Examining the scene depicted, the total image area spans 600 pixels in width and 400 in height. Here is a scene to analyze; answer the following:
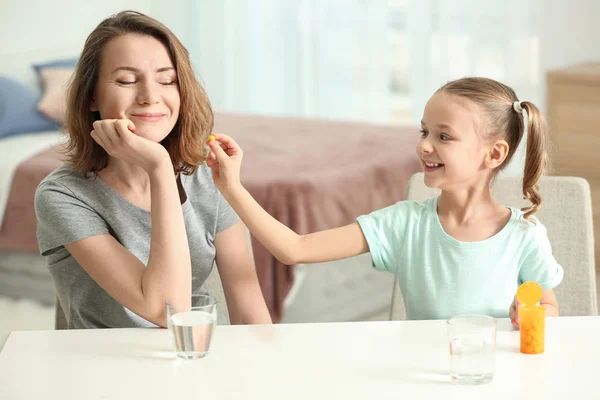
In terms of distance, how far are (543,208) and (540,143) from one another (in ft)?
0.96

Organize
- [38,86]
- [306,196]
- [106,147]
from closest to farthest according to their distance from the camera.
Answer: [106,147] → [306,196] → [38,86]

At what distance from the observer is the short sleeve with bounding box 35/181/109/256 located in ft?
5.33

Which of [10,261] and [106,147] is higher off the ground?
[106,147]

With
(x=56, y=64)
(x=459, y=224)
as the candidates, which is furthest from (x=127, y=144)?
(x=56, y=64)

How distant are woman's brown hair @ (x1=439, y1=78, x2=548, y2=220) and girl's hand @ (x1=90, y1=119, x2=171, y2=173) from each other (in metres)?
0.54

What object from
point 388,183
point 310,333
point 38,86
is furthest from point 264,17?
point 310,333

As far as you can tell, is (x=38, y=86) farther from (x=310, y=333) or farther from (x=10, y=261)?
(x=310, y=333)

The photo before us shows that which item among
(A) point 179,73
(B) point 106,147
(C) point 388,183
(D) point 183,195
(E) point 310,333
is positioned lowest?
(C) point 388,183

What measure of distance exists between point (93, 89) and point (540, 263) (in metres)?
0.90

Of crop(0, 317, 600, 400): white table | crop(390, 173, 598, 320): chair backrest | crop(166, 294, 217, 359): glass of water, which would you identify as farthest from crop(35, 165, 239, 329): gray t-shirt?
crop(390, 173, 598, 320): chair backrest

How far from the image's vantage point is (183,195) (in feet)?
5.96

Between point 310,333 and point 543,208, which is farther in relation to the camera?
point 543,208

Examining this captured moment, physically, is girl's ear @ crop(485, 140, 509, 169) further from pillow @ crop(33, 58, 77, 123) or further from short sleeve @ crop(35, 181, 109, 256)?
pillow @ crop(33, 58, 77, 123)

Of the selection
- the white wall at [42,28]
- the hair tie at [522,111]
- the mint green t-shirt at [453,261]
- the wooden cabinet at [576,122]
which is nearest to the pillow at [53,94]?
the white wall at [42,28]
